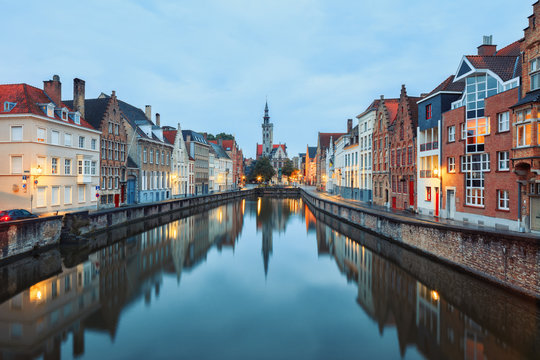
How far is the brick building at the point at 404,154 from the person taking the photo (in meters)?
28.8

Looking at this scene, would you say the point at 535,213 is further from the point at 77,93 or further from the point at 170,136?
the point at 170,136

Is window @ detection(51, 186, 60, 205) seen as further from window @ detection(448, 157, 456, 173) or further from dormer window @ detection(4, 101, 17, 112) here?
window @ detection(448, 157, 456, 173)

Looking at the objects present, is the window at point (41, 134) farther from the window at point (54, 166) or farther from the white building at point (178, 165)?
the white building at point (178, 165)

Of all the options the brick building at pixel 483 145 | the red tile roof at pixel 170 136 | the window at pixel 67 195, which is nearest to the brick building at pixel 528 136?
the brick building at pixel 483 145

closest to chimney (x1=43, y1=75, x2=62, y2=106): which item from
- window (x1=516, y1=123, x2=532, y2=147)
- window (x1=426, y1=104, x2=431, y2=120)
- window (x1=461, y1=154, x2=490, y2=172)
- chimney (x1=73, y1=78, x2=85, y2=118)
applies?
chimney (x1=73, y1=78, x2=85, y2=118)

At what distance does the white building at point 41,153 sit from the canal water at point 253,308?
278 inches

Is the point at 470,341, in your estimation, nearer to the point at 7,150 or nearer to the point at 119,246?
the point at 119,246

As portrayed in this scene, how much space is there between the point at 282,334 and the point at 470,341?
553 cm

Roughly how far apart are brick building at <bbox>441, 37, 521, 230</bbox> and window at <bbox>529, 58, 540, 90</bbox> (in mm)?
951

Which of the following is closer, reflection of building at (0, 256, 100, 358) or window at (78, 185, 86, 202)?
reflection of building at (0, 256, 100, 358)

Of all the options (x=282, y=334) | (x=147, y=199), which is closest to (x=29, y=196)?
(x=147, y=199)

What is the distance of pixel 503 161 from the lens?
1788 centimetres

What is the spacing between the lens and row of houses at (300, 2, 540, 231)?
51.8 ft

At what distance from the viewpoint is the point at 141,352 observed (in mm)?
9477
